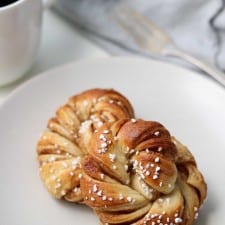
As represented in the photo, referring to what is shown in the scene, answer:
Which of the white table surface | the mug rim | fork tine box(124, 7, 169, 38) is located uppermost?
the mug rim

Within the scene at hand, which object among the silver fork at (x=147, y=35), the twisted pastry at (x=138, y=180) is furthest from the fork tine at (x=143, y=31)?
the twisted pastry at (x=138, y=180)

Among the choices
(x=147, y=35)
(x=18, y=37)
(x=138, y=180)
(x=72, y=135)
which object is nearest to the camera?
(x=138, y=180)

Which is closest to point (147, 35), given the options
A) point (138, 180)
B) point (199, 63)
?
point (199, 63)

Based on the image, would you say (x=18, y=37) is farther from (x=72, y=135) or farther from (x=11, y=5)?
(x=72, y=135)

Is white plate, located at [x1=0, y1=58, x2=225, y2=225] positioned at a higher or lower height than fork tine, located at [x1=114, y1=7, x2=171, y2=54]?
lower

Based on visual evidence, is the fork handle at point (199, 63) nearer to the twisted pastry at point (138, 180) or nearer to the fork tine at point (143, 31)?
the fork tine at point (143, 31)

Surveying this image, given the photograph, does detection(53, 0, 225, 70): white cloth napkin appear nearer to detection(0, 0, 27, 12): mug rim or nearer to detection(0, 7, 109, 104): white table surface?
detection(0, 7, 109, 104): white table surface

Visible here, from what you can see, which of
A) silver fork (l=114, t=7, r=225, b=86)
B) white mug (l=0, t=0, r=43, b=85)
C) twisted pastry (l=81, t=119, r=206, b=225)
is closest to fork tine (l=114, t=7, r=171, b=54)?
silver fork (l=114, t=7, r=225, b=86)
